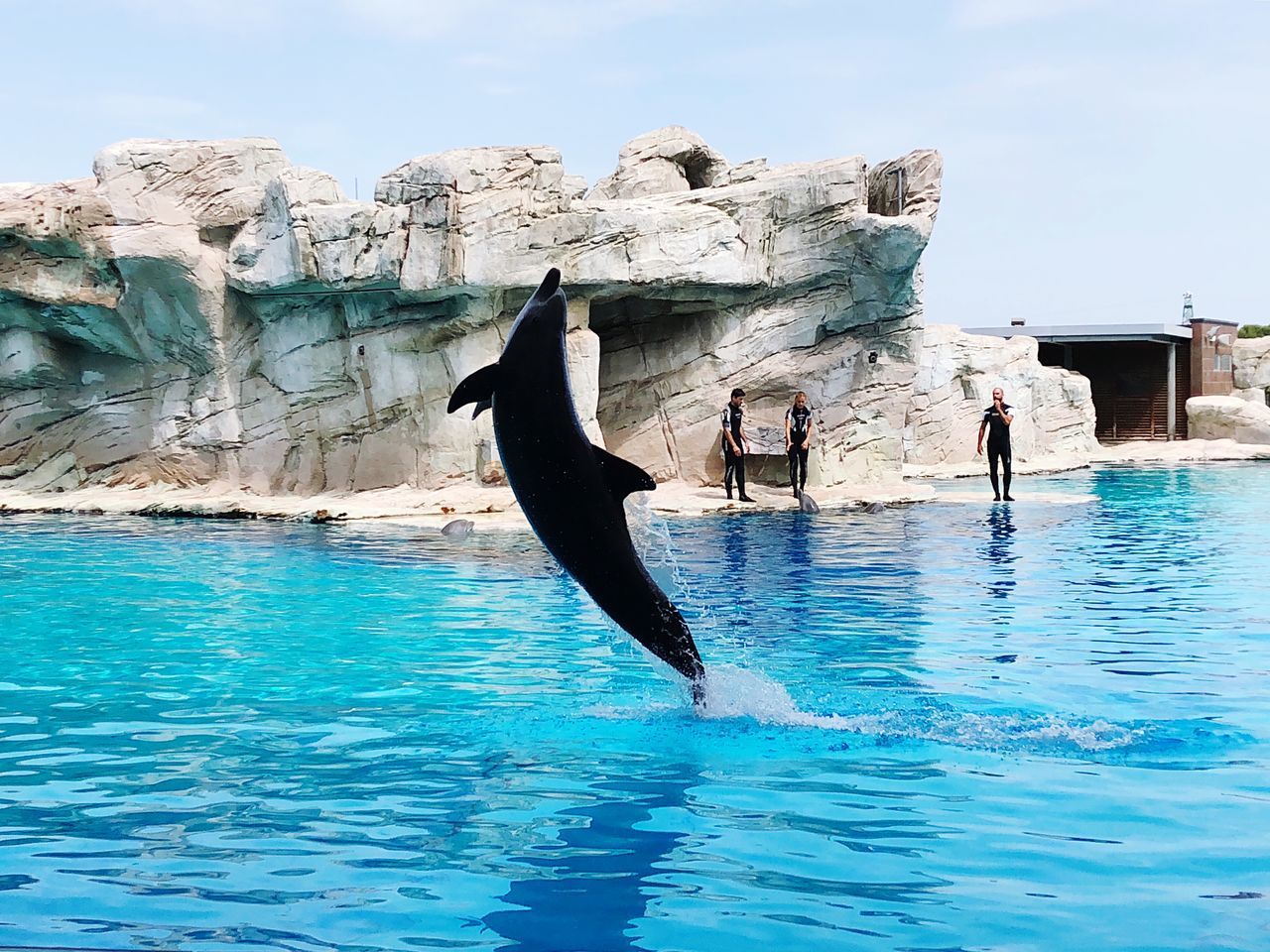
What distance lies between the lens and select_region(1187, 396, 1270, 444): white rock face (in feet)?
93.5

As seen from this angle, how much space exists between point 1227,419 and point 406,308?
21.2 metres

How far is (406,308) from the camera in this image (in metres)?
15.5

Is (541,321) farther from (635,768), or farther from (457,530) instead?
(457,530)

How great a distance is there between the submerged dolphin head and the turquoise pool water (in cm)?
140

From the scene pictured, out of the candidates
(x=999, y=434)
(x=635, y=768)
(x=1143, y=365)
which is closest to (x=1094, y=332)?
(x=1143, y=365)

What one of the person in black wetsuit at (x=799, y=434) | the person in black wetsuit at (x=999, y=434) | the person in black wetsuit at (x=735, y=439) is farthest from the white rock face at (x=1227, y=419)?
the person in black wetsuit at (x=735, y=439)

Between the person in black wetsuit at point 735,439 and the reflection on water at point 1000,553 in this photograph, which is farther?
the person in black wetsuit at point 735,439

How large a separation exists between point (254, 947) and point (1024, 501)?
1386 cm

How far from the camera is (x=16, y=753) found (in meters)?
4.48

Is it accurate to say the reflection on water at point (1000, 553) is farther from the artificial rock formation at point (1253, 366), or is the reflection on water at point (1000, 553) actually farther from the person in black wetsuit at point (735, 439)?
the artificial rock formation at point (1253, 366)

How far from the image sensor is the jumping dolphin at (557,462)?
3967 mm

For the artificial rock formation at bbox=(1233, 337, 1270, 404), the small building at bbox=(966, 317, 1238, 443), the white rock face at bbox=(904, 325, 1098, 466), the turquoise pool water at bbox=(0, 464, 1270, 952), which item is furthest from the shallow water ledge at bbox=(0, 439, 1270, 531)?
the artificial rock formation at bbox=(1233, 337, 1270, 404)

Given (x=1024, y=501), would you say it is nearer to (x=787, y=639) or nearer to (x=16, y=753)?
(x=787, y=639)

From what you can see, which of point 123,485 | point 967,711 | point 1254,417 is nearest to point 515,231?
point 123,485
